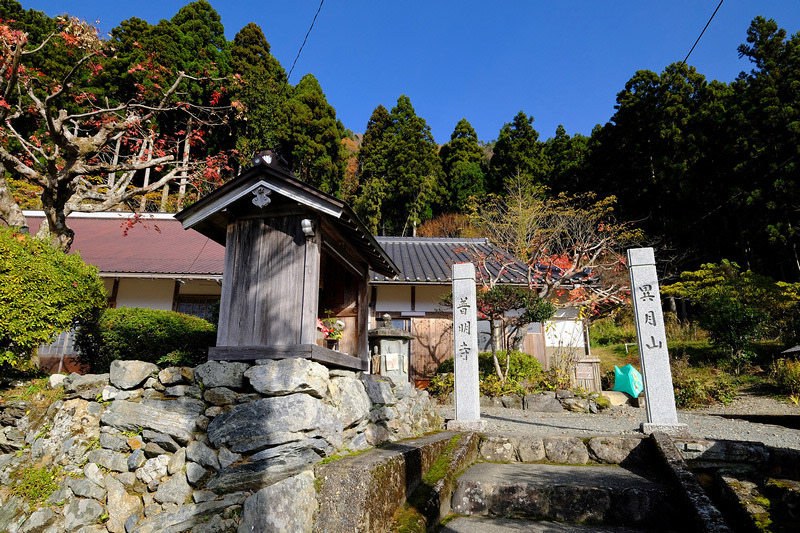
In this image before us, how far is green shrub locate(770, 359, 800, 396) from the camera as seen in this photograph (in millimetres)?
10289

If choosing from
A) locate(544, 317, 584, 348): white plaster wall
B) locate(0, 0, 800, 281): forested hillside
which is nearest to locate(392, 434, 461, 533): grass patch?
locate(544, 317, 584, 348): white plaster wall

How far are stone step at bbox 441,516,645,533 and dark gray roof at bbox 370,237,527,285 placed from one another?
6.76 m

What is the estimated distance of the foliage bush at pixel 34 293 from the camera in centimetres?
476

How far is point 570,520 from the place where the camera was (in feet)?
12.9

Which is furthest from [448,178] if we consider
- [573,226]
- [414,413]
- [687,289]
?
[414,413]

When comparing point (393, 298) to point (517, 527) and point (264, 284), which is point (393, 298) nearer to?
point (264, 284)

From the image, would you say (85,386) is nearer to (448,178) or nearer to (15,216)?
(15,216)

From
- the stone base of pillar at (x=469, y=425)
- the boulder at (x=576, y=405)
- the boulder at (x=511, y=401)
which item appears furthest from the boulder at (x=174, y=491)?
the boulder at (x=576, y=405)

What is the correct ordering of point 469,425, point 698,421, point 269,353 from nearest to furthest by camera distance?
point 269,353
point 469,425
point 698,421

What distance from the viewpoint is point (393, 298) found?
41.0ft

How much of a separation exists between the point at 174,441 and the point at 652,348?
613cm

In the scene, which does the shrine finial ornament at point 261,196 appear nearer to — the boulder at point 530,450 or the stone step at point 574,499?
the stone step at point 574,499

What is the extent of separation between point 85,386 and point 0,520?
1.43 metres

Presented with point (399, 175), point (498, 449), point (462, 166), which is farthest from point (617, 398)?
point (462, 166)
